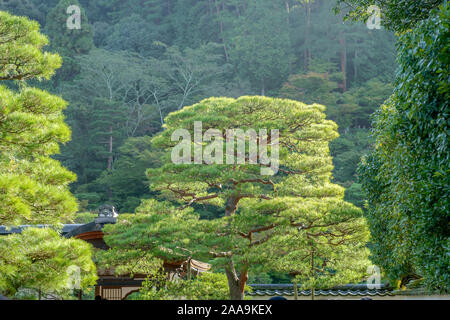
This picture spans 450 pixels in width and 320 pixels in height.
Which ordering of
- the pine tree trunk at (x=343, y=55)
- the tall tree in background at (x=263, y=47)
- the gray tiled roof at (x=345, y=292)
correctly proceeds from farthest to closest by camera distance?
1. the pine tree trunk at (x=343, y=55)
2. the tall tree in background at (x=263, y=47)
3. the gray tiled roof at (x=345, y=292)

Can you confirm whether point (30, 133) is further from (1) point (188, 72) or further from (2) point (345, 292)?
(1) point (188, 72)

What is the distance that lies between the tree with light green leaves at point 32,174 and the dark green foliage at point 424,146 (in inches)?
108

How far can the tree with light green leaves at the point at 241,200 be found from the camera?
6.65 m

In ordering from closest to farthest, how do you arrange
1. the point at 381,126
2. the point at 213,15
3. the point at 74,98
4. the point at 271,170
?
the point at 381,126 < the point at 271,170 < the point at 74,98 < the point at 213,15

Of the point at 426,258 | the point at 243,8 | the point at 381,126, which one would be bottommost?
the point at 426,258

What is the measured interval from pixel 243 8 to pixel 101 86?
30.5 feet

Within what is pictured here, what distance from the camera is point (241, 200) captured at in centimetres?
859

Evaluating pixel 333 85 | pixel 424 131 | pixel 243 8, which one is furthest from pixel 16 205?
pixel 243 8

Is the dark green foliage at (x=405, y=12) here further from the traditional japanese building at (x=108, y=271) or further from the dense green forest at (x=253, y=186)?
the traditional japanese building at (x=108, y=271)

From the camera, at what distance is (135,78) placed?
69.3 ft

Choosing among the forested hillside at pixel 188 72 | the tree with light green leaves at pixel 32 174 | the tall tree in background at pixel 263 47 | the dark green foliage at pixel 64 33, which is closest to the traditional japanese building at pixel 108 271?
the tree with light green leaves at pixel 32 174

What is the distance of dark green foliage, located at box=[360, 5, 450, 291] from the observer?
3.18 meters

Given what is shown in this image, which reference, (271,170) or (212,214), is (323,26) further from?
(271,170)

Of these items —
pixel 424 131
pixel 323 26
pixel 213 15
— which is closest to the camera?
pixel 424 131
